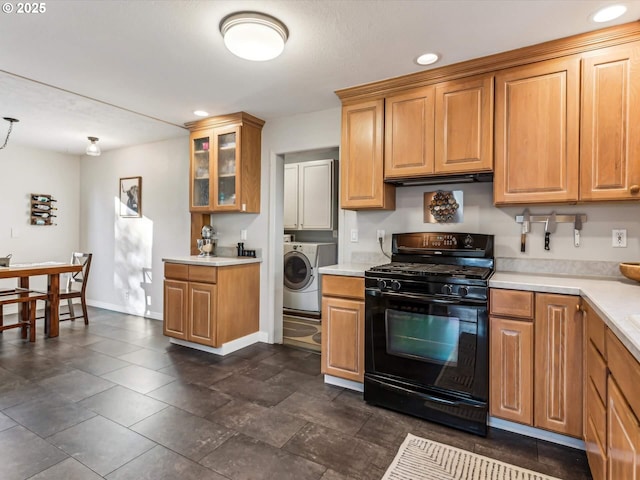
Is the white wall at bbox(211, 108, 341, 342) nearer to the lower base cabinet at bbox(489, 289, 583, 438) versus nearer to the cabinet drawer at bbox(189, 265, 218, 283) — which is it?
the cabinet drawer at bbox(189, 265, 218, 283)

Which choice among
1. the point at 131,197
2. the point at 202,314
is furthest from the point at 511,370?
the point at 131,197

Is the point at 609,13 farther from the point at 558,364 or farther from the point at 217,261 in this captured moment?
the point at 217,261

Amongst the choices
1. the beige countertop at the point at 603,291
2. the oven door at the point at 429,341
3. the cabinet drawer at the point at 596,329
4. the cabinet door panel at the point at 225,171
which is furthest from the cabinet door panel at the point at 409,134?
the cabinet door panel at the point at 225,171

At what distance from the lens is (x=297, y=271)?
508 centimetres

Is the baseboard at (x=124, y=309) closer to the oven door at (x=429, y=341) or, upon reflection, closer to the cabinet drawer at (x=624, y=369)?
the oven door at (x=429, y=341)

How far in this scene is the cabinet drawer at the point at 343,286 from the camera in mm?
2520

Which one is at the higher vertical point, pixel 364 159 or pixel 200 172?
pixel 200 172

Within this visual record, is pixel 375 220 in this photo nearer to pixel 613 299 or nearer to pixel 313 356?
pixel 313 356

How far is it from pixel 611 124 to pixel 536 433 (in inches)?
73.6

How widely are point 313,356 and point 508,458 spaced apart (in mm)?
1876

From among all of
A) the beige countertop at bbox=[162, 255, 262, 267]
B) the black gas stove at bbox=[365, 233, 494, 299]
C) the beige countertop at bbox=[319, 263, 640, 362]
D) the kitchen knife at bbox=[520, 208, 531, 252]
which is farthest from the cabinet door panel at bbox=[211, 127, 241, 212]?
the kitchen knife at bbox=[520, 208, 531, 252]

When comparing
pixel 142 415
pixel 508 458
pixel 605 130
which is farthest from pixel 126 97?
pixel 508 458

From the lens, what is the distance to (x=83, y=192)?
219 inches

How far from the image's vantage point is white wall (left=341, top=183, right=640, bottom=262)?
2.23m
